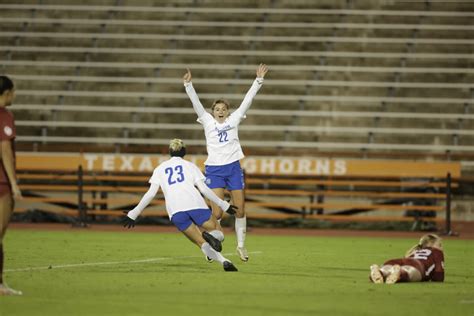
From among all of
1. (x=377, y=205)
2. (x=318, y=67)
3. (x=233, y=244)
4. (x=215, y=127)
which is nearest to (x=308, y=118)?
(x=318, y=67)

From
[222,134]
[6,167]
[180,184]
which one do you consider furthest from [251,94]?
[6,167]

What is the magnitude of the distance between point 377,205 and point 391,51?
20.9ft

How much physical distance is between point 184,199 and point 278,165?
38.6ft

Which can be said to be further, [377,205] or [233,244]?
[377,205]

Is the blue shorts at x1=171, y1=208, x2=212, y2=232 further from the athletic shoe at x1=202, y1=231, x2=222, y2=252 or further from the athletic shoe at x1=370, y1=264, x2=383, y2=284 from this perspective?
the athletic shoe at x1=370, y1=264, x2=383, y2=284

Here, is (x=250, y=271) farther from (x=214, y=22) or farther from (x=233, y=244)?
(x=214, y=22)

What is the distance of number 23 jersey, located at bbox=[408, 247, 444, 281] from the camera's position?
11969 mm

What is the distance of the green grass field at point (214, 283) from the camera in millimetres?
9508

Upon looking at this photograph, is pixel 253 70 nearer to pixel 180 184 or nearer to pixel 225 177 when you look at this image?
pixel 225 177

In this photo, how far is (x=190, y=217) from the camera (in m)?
13.0

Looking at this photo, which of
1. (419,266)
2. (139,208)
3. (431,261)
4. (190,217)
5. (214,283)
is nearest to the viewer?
(214,283)

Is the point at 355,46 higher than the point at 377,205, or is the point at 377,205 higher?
the point at 355,46

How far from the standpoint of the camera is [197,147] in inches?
1046

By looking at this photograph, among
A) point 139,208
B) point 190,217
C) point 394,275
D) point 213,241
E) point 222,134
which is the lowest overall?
point 394,275
